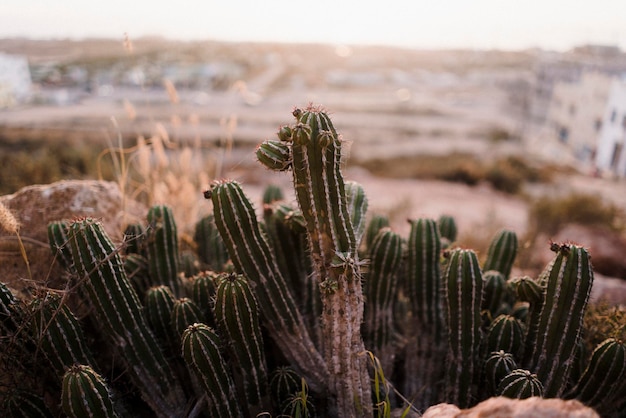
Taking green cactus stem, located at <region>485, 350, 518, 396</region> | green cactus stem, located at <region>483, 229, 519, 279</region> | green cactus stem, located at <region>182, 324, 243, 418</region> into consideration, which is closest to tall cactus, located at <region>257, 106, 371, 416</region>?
green cactus stem, located at <region>182, 324, 243, 418</region>

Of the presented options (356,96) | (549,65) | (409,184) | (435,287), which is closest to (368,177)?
(409,184)

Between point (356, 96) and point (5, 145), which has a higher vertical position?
point (356, 96)

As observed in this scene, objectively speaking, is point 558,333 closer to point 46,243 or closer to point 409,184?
point 46,243

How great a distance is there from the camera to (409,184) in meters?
21.3

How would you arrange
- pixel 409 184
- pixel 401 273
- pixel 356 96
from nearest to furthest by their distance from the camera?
1. pixel 401 273
2. pixel 409 184
3. pixel 356 96

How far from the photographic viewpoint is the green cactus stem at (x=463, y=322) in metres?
3.33

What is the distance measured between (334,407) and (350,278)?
37.0 inches

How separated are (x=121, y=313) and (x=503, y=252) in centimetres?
329

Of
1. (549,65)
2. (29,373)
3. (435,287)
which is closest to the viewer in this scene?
(29,373)

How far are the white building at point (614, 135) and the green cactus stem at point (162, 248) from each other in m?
22.4

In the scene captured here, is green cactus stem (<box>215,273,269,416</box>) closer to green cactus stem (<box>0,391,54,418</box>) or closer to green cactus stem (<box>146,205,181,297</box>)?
green cactus stem (<box>146,205,181,297</box>)

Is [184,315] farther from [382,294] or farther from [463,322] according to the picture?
[463,322]

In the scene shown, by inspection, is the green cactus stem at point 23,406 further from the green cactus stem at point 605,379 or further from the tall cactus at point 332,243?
the green cactus stem at point 605,379

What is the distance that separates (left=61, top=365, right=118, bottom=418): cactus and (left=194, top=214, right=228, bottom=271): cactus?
6.02ft
